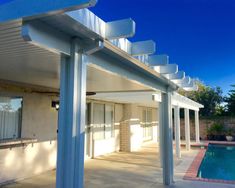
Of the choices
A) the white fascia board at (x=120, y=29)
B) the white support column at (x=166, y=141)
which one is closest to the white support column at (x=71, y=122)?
the white fascia board at (x=120, y=29)

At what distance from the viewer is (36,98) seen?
31.3 ft

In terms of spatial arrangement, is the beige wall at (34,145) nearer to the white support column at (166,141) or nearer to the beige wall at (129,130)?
the white support column at (166,141)

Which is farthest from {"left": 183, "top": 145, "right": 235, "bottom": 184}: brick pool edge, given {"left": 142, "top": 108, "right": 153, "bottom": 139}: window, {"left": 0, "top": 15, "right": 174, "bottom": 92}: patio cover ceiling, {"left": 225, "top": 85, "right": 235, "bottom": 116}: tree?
{"left": 225, "top": 85, "right": 235, "bottom": 116}: tree

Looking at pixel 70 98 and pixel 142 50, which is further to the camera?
pixel 142 50

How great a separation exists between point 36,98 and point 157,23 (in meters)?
11.7

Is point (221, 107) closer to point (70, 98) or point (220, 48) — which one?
point (220, 48)

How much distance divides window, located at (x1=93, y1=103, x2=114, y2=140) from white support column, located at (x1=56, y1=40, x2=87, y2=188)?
10.2m

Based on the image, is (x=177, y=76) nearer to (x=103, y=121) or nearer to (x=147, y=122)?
(x=103, y=121)

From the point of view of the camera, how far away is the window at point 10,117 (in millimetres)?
8156

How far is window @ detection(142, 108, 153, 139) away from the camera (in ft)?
68.2

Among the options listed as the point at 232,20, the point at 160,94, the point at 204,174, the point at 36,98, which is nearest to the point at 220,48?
the point at 232,20

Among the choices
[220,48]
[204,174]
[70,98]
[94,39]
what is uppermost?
[220,48]

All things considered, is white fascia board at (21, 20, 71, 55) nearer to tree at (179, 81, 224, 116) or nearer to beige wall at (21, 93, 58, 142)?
beige wall at (21, 93, 58, 142)

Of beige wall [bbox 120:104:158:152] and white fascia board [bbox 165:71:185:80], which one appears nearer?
white fascia board [bbox 165:71:185:80]
